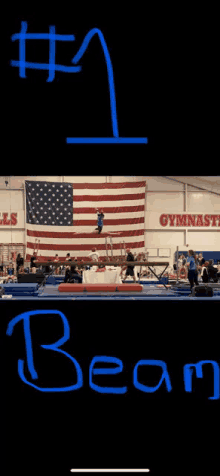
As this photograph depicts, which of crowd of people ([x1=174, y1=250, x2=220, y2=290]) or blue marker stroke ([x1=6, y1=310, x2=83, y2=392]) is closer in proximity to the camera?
blue marker stroke ([x1=6, y1=310, x2=83, y2=392])

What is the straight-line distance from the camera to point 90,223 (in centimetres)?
2411

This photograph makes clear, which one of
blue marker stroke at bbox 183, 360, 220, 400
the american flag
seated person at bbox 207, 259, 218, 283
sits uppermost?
the american flag

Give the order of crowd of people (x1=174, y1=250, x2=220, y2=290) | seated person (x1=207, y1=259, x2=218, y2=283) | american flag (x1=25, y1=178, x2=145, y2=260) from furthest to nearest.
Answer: american flag (x1=25, y1=178, x2=145, y2=260)
seated person (x1=207, y1=259, x2=218, y2=283)
crowd of people (x1=174, y1=250, x2=220, y2=290)
